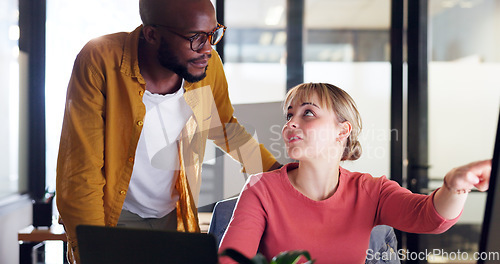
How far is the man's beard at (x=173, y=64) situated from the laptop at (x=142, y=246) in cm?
115

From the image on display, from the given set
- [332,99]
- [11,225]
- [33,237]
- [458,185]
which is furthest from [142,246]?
[11,225]

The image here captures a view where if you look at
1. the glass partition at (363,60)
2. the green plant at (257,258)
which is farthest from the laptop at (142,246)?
the glass partition at (363,60)

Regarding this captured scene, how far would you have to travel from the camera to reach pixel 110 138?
5.65 ft

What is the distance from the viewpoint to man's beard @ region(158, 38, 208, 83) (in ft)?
5.96

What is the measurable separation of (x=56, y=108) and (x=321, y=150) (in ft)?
8.48

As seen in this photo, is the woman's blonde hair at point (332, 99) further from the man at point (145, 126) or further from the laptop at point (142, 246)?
the laptop at point (142, 246)

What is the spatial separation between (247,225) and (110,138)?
0.69 m

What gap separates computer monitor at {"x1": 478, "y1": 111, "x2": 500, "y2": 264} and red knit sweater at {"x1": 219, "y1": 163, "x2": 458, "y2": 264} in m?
0.64

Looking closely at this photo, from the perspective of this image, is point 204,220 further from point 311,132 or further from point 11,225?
point 311,132

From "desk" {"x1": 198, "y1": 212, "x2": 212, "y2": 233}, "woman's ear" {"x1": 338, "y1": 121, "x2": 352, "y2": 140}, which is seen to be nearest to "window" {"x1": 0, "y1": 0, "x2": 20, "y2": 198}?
"desk" {"x1": 198, "y1": 212, "x2": 212, "y2": 233}

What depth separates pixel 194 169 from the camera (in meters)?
2.03

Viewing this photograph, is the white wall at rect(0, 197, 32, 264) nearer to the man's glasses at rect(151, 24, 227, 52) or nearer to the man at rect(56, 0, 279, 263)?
the man at rect(56, 0, 279, 263)


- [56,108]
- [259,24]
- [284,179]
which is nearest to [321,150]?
[284,179]

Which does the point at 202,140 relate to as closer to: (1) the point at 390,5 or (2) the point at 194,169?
(2) the point at 194,169
